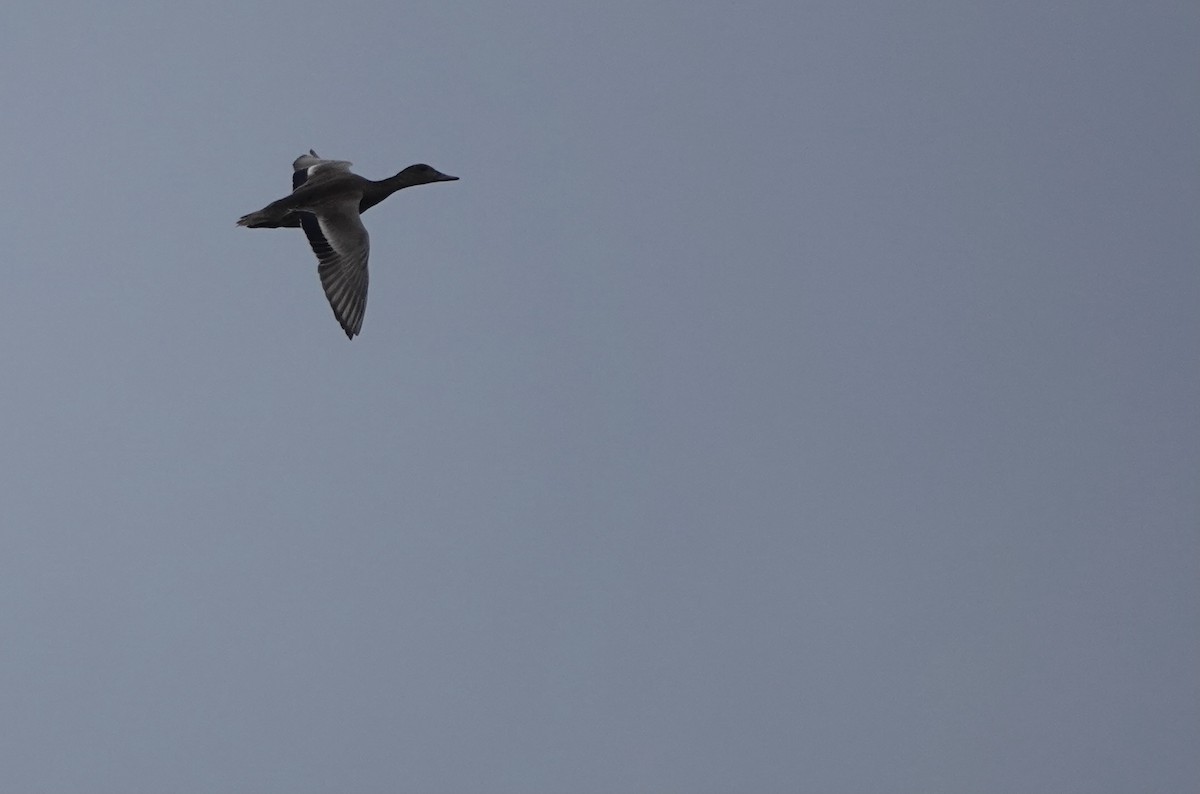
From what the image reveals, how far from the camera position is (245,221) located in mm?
35312

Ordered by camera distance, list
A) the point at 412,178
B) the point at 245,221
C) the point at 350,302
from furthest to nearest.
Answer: the point at 412,178 → the point at 245,221 → the point at 350,302

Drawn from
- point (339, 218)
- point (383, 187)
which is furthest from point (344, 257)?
point (383, 187)

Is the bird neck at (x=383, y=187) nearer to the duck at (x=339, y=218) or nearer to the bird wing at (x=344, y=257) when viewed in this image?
the duck at (x=339, y=218)

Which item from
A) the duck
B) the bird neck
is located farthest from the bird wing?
the bird neck

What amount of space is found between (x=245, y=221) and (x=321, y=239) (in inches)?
73.9

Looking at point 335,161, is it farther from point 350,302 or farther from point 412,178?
point 350,302

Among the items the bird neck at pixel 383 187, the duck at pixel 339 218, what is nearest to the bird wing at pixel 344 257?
the duck at pixel 339 218

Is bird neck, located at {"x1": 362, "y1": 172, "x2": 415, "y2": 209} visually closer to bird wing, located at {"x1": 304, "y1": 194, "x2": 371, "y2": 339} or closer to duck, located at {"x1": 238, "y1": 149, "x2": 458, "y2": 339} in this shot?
duck, located at {"x1": 238, "y1": 149, "x2": 458, "y2": 339}

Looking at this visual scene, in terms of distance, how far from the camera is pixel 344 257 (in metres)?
34.1

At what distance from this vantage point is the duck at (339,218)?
3322cm

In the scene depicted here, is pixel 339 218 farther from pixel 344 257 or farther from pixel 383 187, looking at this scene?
pixel 383 187

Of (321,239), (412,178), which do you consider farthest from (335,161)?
(321,239)

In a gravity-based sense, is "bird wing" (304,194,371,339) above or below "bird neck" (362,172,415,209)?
below

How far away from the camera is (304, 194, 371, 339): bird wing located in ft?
108
